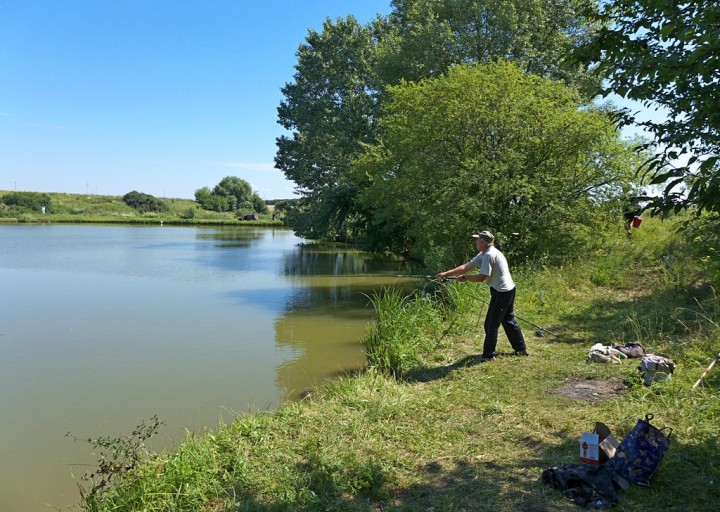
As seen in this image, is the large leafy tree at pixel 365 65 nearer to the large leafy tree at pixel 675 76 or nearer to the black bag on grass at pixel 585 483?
the large leafy tree at pixel 675 76

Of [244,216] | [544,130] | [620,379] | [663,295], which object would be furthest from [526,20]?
[244,216]

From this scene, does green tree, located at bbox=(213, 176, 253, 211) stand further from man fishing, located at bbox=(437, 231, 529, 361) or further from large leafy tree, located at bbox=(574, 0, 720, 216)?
large leafy tree, located at bbox=(574, 0, 720, 216)

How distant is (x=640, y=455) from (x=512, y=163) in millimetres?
11153

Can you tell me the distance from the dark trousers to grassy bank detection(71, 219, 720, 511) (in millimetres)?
229

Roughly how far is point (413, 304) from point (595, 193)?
7618 mm

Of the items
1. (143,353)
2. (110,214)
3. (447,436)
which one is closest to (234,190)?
(110,214)

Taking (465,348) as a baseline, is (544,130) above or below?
above

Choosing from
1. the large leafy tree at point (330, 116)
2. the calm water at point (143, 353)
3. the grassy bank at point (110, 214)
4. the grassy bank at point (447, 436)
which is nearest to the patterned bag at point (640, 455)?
the grassy bank at point (447, 436)

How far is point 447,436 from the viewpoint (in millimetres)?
4918

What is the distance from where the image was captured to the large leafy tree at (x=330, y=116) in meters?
29.6

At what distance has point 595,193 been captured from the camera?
14.9 meters

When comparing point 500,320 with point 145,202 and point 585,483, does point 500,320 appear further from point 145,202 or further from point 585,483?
point 145,202

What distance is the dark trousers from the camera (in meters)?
7.16

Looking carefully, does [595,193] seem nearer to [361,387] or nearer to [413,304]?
[413,304]
